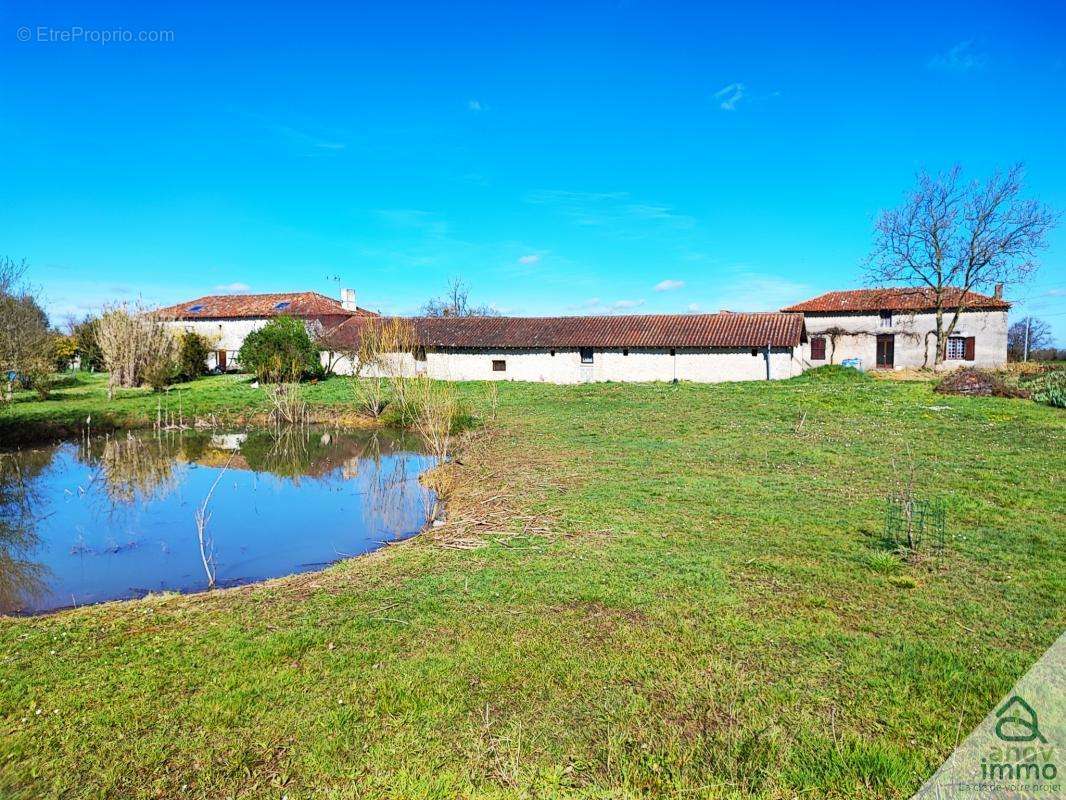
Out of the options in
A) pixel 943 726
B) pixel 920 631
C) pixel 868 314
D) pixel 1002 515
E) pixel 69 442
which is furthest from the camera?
pixel 868 314

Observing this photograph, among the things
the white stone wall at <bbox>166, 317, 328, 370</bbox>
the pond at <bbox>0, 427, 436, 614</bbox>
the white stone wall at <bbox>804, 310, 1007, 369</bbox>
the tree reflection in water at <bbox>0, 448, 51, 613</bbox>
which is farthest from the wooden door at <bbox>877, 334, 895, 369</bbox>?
the white stone wall at <bbox>166, 317, 328, 370</bbox>

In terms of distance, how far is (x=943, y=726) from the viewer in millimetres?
3832

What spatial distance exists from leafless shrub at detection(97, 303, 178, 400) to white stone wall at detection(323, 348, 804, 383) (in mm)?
8400

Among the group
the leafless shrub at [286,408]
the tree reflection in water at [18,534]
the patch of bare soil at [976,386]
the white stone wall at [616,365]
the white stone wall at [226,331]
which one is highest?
the white stone wall at [226,331]

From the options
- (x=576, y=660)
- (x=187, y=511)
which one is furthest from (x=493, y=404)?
(x=576, y=660)

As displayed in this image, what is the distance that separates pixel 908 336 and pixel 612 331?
16.0 meters

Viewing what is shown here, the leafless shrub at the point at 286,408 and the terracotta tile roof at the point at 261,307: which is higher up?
the terracotta tile roof at the point at 261,307

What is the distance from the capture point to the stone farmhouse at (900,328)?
31.3 meters

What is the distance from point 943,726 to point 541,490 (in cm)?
694

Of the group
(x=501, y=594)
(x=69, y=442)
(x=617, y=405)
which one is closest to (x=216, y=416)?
(x=69, y=442)

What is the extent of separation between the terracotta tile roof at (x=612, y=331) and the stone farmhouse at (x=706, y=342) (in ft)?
0.18

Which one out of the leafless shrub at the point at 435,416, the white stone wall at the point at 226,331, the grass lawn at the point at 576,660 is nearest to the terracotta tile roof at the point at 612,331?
the white stone wall at the point at 226,331

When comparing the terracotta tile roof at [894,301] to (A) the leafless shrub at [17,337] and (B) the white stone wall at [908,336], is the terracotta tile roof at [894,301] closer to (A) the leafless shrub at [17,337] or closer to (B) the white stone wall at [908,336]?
(B) the white stone wall at [908,336]

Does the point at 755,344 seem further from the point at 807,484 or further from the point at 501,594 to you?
the point at 501,594
